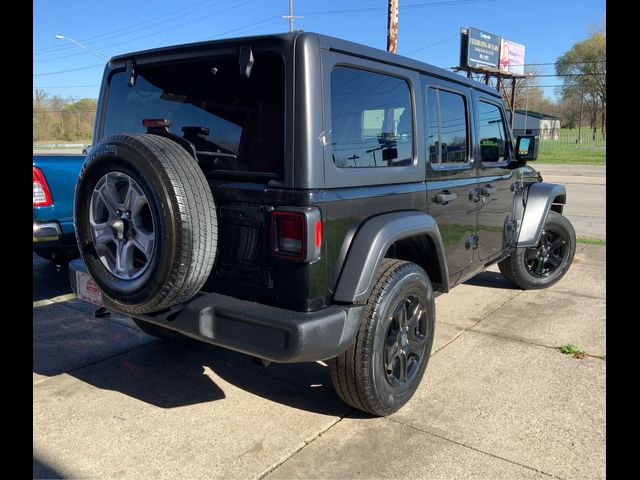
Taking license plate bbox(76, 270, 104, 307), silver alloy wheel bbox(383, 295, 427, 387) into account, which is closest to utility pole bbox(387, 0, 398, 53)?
silver alloy wheel bbox(383, 295, 427, 387)

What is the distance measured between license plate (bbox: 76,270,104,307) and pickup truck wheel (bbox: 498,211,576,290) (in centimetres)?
385

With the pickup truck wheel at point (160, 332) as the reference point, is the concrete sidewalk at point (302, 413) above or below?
below

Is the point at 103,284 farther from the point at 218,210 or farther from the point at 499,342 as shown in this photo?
the point at 499,342

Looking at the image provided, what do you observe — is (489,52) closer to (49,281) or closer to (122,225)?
(49,281)

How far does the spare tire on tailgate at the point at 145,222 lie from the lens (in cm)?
241

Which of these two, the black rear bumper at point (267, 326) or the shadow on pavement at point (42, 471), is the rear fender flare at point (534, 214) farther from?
the shadow on pavement at point (42, 471)

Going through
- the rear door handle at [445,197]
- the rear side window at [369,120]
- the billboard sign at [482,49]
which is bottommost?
the rear door handle at [445,197]

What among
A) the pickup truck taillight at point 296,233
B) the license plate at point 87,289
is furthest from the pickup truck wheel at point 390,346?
the license plate at point 87,289

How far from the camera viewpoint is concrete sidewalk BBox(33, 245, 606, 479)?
259 cm

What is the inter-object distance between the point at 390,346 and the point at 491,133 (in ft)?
7.46

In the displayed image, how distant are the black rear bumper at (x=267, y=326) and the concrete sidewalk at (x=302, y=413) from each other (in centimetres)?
57

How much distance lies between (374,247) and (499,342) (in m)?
1.97
